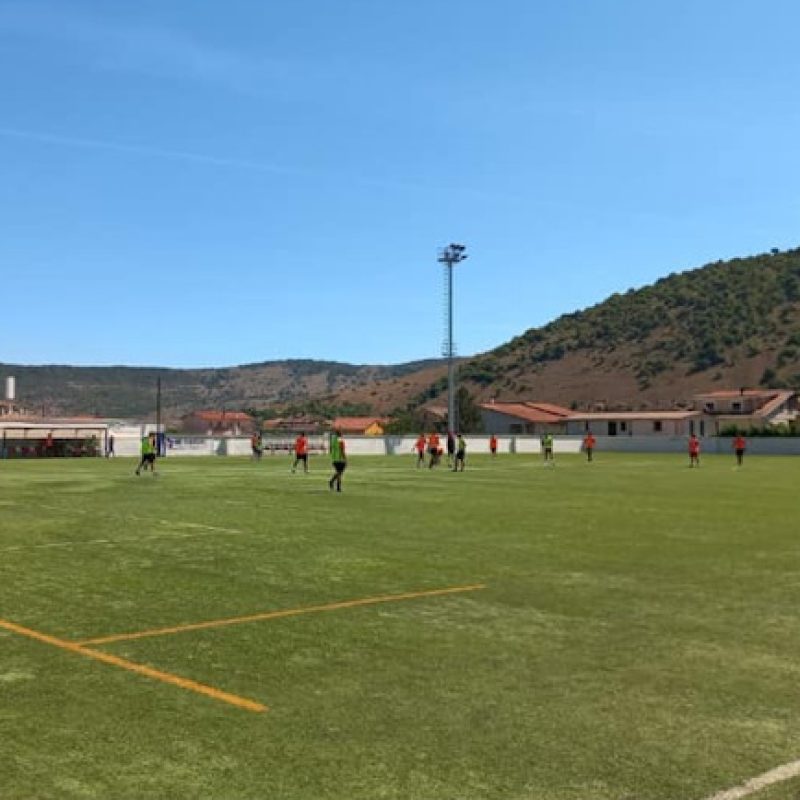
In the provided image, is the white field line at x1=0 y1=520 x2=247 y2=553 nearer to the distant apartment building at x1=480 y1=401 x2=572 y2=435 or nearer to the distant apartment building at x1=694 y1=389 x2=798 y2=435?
the distant apartment building at x1=694 y1=389 x2=798 y2=435

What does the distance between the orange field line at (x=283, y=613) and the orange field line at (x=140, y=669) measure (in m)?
0.26

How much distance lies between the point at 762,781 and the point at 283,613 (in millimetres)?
5453

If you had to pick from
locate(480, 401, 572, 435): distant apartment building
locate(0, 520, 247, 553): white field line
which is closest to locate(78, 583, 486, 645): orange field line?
locate(0, 520, 247, 553): white field line

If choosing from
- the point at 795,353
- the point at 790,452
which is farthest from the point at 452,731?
the point at 795,353

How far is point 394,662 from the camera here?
7809 mm

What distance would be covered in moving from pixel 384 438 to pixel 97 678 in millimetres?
63861

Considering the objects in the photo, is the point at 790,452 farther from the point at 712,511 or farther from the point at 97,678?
the point at 97,678

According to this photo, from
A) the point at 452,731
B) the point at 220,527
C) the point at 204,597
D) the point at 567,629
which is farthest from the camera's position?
the point at 220,527

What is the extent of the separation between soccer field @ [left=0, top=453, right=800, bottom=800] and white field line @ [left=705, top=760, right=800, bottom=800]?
0.18 feet

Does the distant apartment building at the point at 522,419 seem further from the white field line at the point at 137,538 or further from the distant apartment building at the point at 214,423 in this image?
the white field line at the point at 137,538

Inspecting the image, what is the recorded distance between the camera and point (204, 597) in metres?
10.6

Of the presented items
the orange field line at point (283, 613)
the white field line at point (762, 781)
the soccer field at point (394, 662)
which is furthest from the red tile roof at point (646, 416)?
the white field line at point (762, 781)

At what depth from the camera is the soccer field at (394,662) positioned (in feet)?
17.7

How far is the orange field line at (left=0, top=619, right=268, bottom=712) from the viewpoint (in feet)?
21.8
